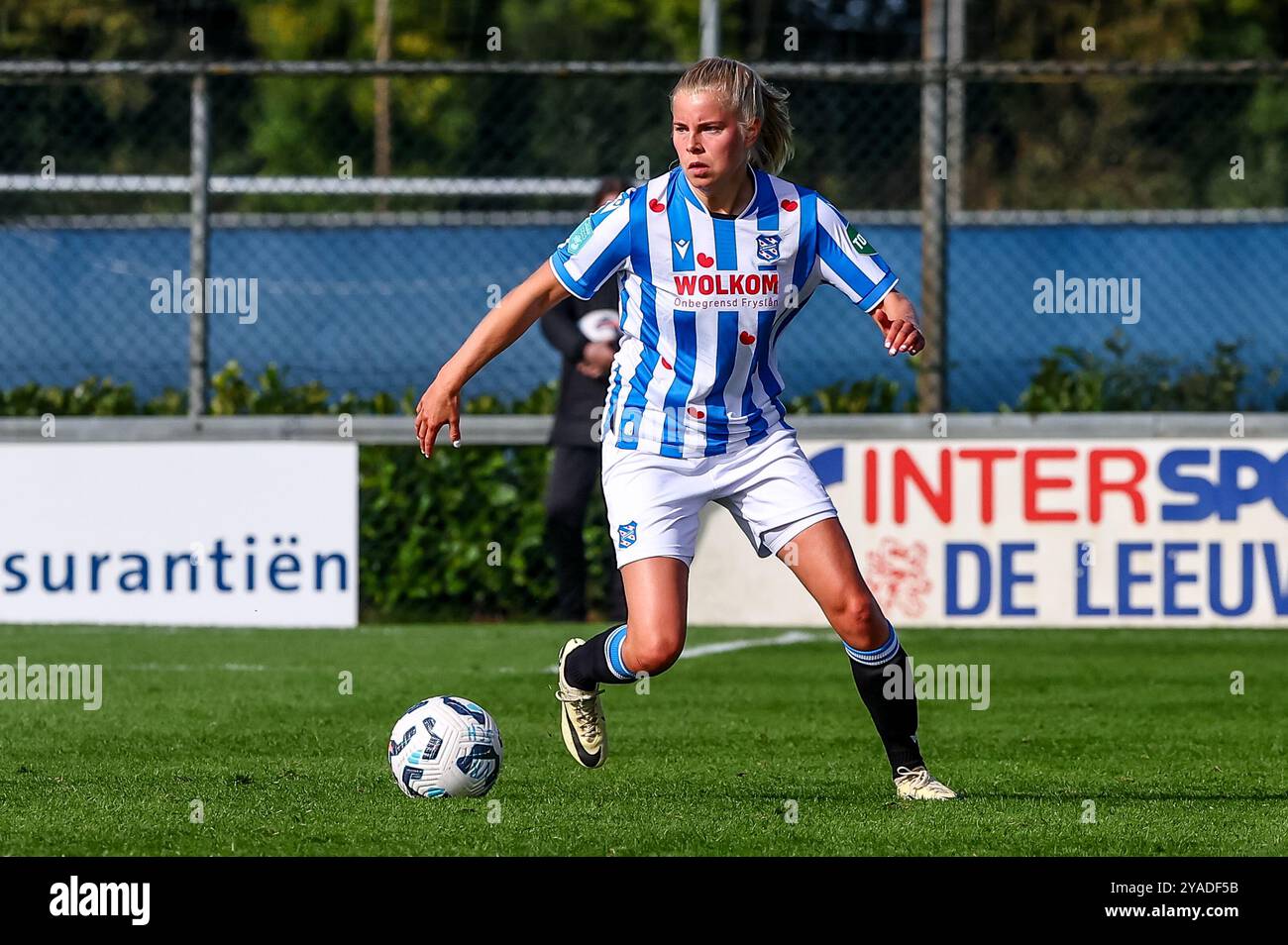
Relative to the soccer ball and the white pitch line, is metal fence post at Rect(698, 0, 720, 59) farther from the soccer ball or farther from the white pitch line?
the soccer ball

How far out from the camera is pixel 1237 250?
15531mm

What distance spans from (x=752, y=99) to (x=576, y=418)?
16.4 ft

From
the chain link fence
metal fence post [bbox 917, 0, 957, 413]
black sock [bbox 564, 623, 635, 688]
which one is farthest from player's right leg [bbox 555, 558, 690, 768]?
the chain link fence

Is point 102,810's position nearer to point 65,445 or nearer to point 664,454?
point 664,454

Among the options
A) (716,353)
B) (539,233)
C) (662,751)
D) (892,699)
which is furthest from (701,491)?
(539,233)

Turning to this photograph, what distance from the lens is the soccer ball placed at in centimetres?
571

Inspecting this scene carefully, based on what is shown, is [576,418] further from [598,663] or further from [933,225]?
[598,663]

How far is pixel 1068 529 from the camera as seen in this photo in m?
10.2

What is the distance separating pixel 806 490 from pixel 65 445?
5.73m

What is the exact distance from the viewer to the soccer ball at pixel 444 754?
5.71 meters

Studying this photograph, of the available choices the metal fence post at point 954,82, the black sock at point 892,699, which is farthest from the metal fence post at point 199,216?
the black sock at point 892,699

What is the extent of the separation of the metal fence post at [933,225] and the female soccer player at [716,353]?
4738 millimetres
